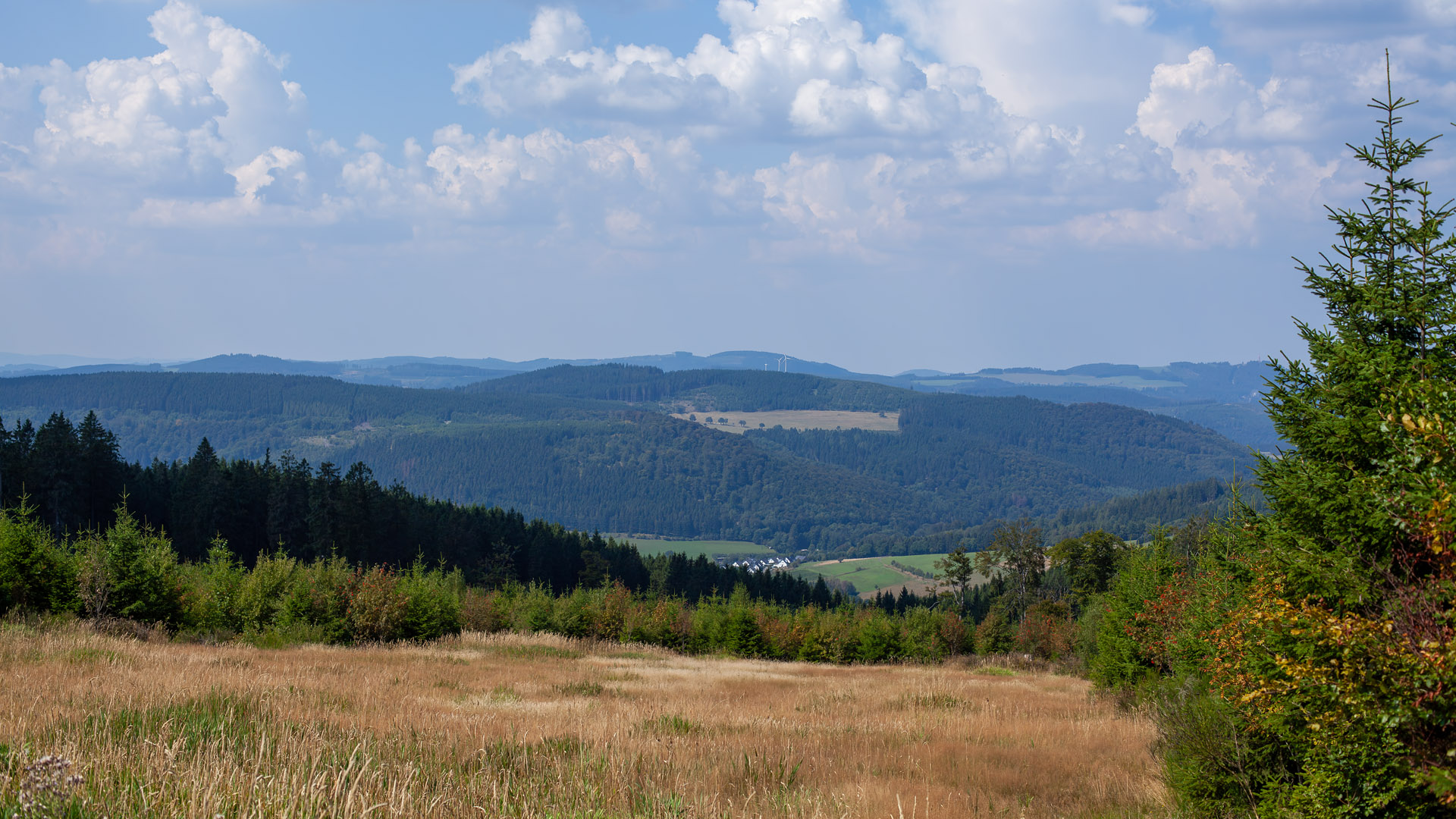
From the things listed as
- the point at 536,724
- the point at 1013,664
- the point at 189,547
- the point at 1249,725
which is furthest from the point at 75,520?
the point at 1249,725

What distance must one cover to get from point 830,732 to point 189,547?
280 feet

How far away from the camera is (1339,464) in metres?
7.08

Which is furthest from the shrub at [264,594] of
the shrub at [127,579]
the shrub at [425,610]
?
the shrub at [425,610]

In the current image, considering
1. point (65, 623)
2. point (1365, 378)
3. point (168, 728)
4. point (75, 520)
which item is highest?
point (1365, 378)

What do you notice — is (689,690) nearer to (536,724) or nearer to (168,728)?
(536,724)

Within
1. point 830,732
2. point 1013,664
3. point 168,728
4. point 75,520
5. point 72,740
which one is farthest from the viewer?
point 75,520

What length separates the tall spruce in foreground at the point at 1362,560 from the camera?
5422mm

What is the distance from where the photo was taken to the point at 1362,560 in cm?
664

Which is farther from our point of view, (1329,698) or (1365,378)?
(1365,378)

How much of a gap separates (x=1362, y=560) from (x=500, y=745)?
8.08 m

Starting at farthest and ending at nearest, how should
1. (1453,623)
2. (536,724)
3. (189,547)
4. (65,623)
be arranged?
(189,547) < (65,623) < (536,724) < (1453,623)

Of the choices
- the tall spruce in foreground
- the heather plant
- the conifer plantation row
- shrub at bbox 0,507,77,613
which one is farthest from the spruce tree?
the conifer plantation row

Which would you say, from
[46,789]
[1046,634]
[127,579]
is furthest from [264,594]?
[1046,634]

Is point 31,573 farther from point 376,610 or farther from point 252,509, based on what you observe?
point 252,509
